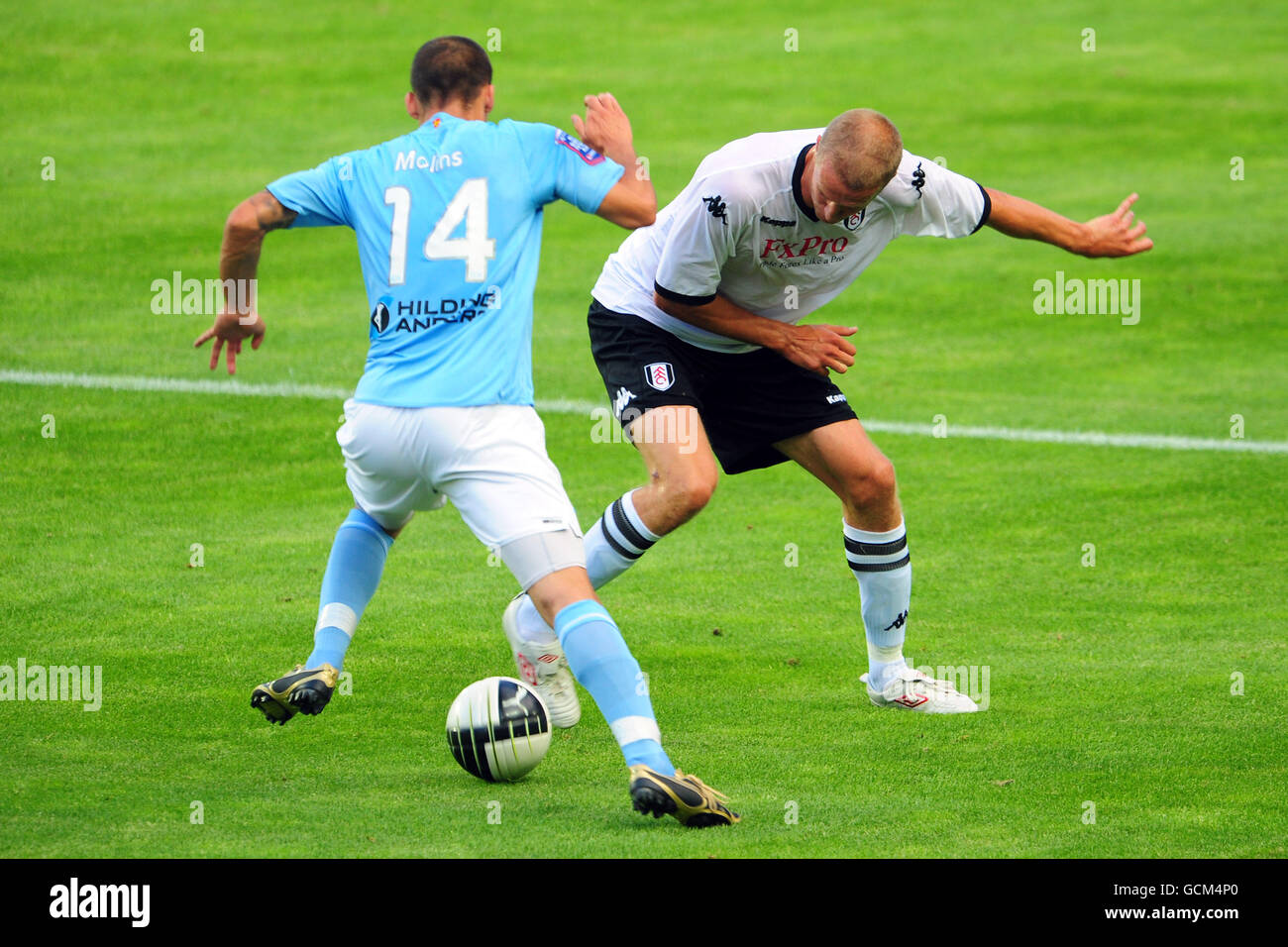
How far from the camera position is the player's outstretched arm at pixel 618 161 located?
5297 mm

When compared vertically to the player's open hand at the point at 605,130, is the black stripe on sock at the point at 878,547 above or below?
below

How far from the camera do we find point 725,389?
675cm

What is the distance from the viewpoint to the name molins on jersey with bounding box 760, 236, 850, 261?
21.0 feet

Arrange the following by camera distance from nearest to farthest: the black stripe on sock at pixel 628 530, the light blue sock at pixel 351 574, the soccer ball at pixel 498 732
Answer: the soccer ball at pixel 498 732, the light blue sock at pixel 351 574, the black stripe on sock at pixel 628 530

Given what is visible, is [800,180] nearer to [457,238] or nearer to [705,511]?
[457,238]

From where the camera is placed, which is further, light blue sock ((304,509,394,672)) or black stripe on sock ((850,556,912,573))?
black stripe on sock ((850,556,912,573))

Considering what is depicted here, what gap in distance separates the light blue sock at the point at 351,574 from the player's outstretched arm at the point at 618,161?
4.86ft

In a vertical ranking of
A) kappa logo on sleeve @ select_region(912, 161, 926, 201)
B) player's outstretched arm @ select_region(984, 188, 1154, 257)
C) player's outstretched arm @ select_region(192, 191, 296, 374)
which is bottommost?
player's outstretched arm @ select_region(192, 191, 296, 374)

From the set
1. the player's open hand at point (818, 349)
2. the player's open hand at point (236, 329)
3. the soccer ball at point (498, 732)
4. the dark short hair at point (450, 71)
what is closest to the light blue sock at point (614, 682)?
the soccer ball at point (498, 732)

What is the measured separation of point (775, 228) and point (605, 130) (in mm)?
1119

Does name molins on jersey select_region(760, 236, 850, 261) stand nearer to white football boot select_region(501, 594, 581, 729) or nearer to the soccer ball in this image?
white football boot select_region(501, 594, 581, 729)

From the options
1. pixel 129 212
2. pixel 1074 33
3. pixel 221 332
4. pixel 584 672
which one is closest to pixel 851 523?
pixel 584 672

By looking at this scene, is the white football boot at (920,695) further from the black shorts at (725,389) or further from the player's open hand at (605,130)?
the player's open hand at (605,130)

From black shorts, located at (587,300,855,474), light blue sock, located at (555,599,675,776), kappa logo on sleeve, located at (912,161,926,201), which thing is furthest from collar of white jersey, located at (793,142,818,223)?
light blue sock, located at (555,599,675,776)
